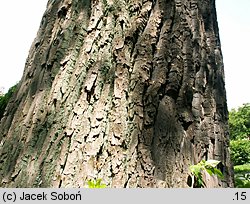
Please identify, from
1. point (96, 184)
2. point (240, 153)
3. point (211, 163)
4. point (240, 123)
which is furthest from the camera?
point (240, 123)

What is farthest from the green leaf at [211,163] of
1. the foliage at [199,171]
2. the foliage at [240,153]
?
the foliage at [240,153]

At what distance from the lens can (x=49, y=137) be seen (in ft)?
6.60

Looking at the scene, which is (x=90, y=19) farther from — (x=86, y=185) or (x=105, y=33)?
(x=86, y=185)

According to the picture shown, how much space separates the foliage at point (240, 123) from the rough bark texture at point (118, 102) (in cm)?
6683

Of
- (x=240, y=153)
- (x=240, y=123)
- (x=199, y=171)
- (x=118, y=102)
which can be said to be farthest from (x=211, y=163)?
(x=240, y=123)

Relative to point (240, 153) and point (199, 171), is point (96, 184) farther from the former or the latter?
point (240, 153)

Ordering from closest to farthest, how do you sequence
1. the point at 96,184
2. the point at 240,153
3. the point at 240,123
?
the point at 96,184 < the point at 240,153 < the point at 240,123

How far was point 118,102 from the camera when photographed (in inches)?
78.4

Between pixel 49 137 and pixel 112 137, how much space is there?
0.38 m

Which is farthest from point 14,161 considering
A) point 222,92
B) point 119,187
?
point 222,92

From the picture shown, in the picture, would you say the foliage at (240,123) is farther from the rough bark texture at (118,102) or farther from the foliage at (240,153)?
the rough bark texture at (118,102)

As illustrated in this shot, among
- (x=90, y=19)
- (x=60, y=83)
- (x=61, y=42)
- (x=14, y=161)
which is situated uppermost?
(x=90, y=19)

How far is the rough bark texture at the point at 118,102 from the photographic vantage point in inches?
74.1

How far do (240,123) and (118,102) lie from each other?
70656 mm
